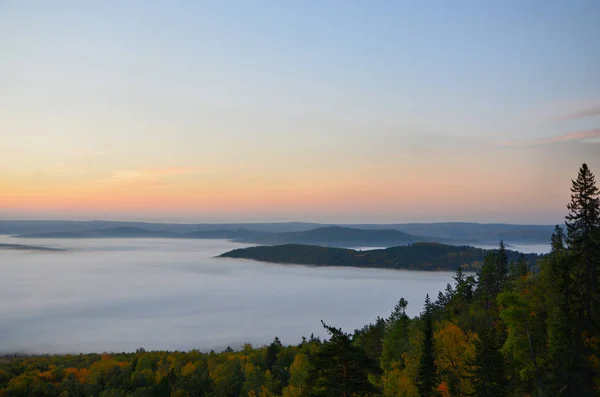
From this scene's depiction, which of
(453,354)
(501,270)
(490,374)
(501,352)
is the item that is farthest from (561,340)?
(501,270)

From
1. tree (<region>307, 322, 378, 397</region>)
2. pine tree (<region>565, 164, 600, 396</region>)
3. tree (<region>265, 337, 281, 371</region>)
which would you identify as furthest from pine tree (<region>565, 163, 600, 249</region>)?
tree (<region>265, 337, 281, 371</region>)

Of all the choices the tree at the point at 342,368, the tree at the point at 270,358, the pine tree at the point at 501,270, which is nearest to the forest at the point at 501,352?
the tree at the point at 342,368

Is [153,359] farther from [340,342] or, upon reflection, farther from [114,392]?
[340,342]

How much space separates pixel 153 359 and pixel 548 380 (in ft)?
314

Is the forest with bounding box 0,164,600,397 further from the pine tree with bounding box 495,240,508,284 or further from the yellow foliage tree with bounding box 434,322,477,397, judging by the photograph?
the pine tree with bounding box 495,240,508,284

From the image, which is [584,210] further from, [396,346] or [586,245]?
[396,346]

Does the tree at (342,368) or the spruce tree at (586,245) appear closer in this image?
the tree at (342,368)

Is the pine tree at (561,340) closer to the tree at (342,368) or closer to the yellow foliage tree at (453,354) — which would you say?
the yellow foliage tree at (453,354)

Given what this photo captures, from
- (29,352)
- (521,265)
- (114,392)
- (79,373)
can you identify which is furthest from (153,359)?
(29,352)

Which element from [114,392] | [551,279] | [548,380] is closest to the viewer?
[548,380]

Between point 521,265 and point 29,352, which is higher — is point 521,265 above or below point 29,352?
above

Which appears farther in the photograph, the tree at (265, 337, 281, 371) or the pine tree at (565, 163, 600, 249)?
the tree at (265, 337, 281, 371)

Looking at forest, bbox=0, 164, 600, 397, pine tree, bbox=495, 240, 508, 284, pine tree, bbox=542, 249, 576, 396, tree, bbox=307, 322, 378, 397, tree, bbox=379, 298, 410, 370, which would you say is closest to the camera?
tree, bbox=307, 322, 378, 397

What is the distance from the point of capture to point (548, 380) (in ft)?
97.5
